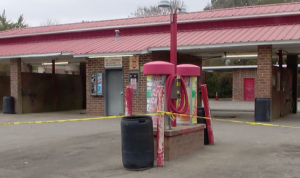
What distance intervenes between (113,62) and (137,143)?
427 inches

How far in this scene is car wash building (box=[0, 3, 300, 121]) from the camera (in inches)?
604

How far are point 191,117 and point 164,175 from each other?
2.85 m

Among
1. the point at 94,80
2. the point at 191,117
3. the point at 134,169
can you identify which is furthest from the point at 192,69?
the point at 94,80

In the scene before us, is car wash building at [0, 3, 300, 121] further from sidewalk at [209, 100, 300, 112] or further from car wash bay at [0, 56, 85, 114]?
sidewalk at [209, 100, 300, 112]

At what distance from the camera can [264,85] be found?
1532cm

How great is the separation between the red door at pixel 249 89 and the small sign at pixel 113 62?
22.0m

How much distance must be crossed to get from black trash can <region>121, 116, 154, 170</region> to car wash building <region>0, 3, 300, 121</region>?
851 centimetres

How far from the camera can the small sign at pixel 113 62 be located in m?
17.6

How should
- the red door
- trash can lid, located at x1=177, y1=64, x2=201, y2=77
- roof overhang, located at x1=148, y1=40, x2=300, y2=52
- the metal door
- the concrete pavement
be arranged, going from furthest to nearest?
the red door < the metal door < roof overhang, located at x1=148, y1=40, x2=300, y2=52 < trash can lid, located at x1=177, y1=64, x2=201, y2=77 < the concrete pavement

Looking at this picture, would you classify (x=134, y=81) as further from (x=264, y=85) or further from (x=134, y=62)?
(x=264, y=85)

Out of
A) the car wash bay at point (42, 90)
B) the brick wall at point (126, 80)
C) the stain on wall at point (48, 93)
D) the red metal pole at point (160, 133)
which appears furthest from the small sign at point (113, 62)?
the red metal pole at point (160, 133)

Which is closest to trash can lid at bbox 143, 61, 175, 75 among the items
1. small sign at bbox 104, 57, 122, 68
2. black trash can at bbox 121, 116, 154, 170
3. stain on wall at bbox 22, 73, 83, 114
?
black trash can at bbox 121, 116, 154, 170

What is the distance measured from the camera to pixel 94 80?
18156 millimetres

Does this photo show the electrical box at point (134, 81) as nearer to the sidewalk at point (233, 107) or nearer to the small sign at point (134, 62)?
the small sign at point (134, 62)
